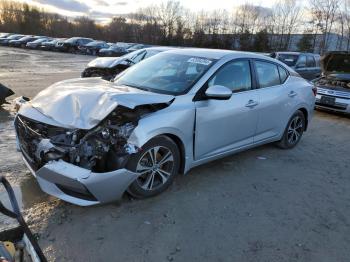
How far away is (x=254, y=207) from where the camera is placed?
412 cm

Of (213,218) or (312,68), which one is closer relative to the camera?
(213,218)

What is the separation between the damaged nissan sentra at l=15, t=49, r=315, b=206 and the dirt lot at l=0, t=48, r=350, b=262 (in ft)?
0.85

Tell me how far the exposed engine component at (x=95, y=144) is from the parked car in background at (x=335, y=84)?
24.6 feet

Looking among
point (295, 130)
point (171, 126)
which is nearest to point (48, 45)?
point (295, 130)

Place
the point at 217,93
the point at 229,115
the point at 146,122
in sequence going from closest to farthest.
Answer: the point at 146,122
the point at 217,93
the point at 229,115

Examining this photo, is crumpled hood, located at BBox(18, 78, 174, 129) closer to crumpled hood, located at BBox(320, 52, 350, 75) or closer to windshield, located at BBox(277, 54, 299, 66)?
crumpled hood, located at BBox(320, 52, 350, 75)

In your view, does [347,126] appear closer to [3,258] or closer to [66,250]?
[66,250]

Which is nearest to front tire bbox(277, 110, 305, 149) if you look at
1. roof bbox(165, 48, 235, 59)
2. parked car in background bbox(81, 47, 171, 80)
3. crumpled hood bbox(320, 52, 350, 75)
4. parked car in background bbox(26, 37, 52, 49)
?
roof bbox(165, 48, 235, 59)

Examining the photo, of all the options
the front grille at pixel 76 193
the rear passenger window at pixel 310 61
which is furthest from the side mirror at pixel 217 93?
the rear passenger window at pixel 310 61

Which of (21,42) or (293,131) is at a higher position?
(293,131)

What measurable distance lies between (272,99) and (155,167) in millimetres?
2403

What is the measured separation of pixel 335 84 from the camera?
10031 millimetres

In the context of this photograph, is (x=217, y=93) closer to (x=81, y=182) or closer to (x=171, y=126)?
(x=171, y=126)

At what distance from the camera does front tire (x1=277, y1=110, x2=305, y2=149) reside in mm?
6199
